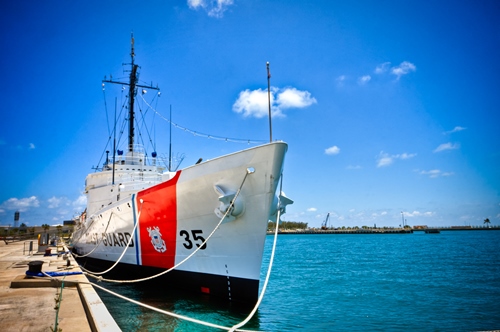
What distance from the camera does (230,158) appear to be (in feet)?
21.8

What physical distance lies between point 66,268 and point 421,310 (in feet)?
33.0

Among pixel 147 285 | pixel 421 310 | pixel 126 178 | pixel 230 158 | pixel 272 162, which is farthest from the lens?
pixel 126 178

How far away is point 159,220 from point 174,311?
2.37 metres

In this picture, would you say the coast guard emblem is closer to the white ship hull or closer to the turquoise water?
the white ship hull

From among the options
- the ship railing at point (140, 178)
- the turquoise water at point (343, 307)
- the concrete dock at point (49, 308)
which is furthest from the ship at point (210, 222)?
the ship railing at point (140, 178)

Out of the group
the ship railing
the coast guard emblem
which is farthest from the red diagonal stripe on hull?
the ship railing

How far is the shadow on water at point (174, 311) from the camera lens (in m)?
6.03

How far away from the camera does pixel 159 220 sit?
26.6ft

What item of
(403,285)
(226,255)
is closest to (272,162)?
(226,255)

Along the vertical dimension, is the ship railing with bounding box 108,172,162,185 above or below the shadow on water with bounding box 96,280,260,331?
above

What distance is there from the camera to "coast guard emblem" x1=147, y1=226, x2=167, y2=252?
8078 mm

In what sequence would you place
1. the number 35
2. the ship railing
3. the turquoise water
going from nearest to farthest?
the turquoise water, the number 35, the ship railing

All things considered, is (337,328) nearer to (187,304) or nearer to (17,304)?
(187,304)

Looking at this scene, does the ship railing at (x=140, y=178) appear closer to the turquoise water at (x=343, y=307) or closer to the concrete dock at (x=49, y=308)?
the turquoise water at (x=343, y=307)
